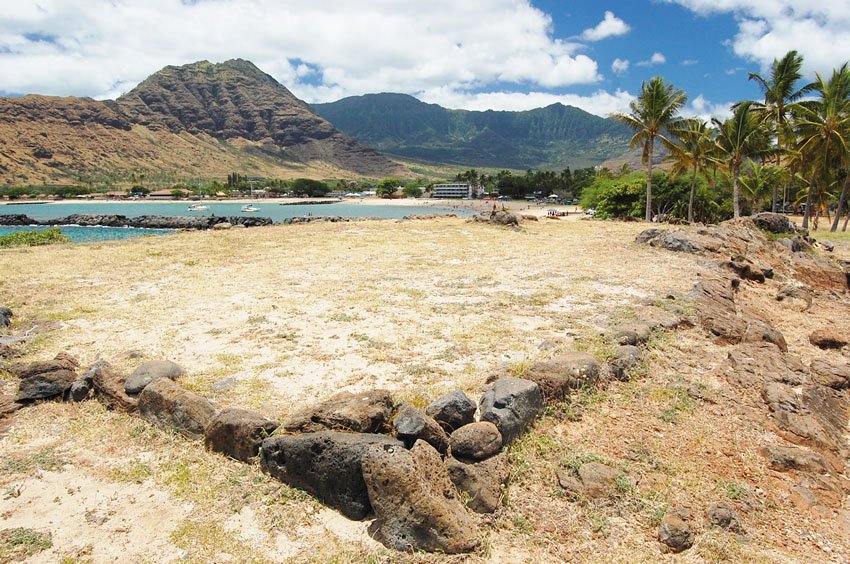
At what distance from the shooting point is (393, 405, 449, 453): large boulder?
5.45 m

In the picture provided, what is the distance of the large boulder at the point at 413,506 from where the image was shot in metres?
4.59

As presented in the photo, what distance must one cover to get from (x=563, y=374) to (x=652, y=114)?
124 feet

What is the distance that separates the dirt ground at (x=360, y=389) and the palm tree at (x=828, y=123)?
24.4 metres

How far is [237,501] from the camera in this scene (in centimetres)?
523

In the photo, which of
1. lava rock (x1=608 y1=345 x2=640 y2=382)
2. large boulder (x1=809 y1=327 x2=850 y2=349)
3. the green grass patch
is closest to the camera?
lava rock (x1=608 y1=345 x2=640 y2=382)

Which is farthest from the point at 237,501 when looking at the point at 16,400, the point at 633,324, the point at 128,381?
the point at 633,324

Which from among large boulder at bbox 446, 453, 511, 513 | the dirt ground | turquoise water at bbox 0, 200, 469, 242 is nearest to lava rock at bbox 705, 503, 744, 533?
the dirt ground

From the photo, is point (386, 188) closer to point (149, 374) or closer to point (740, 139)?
point (740, 139)

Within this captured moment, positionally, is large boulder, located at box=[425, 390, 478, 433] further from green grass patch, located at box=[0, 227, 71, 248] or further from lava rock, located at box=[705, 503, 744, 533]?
green grass patch, located at box=[0, 227, 71, 248]

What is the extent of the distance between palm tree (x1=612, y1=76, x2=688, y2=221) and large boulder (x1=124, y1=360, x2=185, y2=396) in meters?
38.1

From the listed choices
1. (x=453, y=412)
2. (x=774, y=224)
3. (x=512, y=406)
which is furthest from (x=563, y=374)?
(x=774, y=224)

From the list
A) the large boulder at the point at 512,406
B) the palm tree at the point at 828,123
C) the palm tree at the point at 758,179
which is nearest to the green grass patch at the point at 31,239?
the large boulder at the point at 512,406

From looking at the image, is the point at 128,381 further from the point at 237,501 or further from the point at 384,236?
the point at 384,236

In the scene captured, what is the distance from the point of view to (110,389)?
7273 mm
